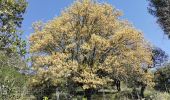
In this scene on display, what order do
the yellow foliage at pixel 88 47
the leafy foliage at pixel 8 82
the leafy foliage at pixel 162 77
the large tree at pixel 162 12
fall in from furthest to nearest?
the leafy foliage at pixel 162 77
the yellow foliage at pixel 88 47
the large tree at pixel 162 12
the leafy foliage at pixel 8 82

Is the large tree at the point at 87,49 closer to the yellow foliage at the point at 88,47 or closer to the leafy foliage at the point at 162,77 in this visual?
the yellow foliage at the point at 88,47

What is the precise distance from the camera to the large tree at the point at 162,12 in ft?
106

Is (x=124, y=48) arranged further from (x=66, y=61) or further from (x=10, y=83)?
(x=10, y=83)

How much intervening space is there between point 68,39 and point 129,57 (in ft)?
23.6

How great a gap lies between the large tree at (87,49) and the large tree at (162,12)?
34.9 ft

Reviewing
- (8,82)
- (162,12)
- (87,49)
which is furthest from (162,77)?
(8,82)

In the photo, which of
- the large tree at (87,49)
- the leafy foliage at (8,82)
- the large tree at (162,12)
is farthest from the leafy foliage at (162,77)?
the leafy foliage at (8,82)

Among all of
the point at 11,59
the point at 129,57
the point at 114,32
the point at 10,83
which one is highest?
the point at 114,32

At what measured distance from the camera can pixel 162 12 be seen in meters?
33.2

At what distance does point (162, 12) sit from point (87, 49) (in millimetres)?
12989

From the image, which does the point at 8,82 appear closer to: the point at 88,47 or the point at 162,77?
the point at 88,47

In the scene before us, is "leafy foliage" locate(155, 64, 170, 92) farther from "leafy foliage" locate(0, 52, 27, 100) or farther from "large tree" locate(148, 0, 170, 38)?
"leafy foliage" locate(0, 52, 27, 100)

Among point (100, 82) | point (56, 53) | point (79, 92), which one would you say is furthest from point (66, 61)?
point (79, 92)

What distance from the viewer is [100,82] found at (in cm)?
4312
